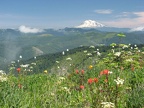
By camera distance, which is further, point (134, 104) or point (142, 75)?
point (142, 75)

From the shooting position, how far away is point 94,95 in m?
6.68

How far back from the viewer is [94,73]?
44.9ft

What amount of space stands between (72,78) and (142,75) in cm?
340

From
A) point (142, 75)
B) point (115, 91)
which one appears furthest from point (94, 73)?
point (115, 91)

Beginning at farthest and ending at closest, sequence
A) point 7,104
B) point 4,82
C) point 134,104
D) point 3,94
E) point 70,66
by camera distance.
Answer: point 70,66
point 4,82
point 134,104
point 3,94
point 7,104

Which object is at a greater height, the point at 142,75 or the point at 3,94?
the point at 3,94

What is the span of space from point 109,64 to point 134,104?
26.4 ft

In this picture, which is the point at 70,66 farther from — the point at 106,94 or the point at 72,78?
the point at 106,94

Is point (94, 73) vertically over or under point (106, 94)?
under

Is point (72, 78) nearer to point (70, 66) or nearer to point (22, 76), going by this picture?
point (70, 66)

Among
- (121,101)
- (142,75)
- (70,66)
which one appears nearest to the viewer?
(121,101)

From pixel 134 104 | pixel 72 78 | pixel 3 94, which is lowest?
pixel 72 78

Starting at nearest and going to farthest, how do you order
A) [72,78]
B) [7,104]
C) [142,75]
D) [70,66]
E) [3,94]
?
1. [7,104]
2. [3,94]
3. [142,75]
4. [72,78]
5. [70,66]

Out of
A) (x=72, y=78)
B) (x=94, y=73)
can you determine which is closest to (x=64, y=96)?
(x=72, y=78)
